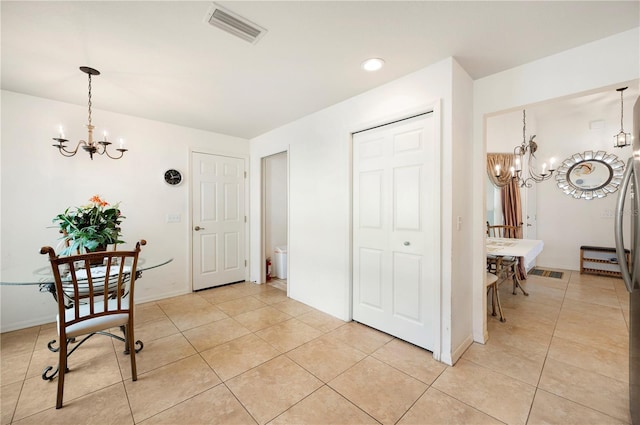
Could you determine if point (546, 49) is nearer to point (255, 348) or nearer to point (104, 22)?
point (104, 22)

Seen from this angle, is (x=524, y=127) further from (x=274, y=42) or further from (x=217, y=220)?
(x=217, y=220)

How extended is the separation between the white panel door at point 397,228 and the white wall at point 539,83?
0.53m

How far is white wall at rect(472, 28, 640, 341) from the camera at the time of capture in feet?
5.69

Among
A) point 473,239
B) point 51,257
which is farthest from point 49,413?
point 473,239

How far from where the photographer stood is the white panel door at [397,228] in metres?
2.21

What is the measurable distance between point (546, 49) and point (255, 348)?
332cm

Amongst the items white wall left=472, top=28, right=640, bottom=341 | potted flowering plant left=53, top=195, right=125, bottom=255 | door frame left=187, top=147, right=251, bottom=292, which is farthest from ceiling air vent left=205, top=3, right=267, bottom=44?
door frame left=187, top=147, right=251, bottom=292

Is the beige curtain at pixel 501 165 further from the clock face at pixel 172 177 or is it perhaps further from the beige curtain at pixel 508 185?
the clock face at pixel 172 177

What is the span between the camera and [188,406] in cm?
165

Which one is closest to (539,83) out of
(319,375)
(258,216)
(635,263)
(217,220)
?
(635,263)

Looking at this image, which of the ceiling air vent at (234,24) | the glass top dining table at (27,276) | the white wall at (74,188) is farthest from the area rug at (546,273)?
the glass top dining table at (27,276)

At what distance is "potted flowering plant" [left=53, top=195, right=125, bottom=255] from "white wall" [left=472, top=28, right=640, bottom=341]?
327 centimetres

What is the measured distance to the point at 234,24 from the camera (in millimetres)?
1688

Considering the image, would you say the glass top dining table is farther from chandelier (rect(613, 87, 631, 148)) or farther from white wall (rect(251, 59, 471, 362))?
chandelier (rect(613, 87, 631, 148))
